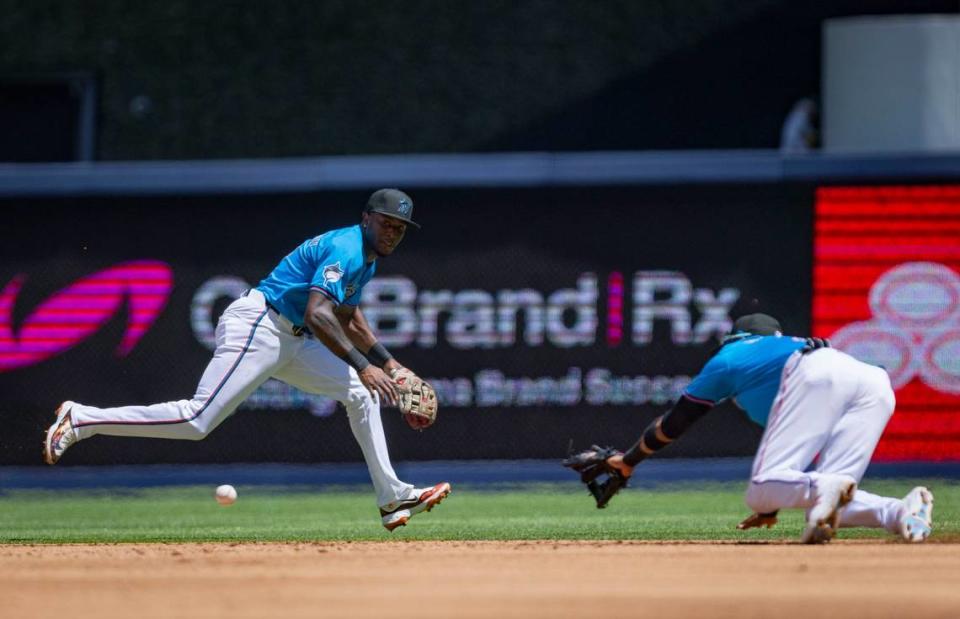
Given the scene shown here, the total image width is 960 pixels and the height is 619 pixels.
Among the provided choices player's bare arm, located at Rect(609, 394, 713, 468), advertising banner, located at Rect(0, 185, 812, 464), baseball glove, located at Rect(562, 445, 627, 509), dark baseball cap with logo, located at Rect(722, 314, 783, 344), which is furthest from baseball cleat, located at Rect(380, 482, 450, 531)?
advertising banner, located at Rect(0, 185, 812, 464)

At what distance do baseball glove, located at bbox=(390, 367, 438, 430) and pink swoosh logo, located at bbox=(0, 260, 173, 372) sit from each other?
17.3 feet

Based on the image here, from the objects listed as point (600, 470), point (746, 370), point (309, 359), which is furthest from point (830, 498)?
point (309, 359)

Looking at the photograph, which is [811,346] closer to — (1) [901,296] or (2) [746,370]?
(2) [746,370]

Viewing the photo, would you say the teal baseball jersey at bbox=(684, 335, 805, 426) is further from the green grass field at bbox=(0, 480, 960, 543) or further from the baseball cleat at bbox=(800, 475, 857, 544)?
the green grass field at bbox=(0, 480, 960, 543)

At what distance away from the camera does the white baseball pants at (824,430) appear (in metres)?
8.09

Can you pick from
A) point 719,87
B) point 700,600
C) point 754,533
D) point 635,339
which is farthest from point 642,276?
point 700,600

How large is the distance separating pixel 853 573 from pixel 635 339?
20.5ft

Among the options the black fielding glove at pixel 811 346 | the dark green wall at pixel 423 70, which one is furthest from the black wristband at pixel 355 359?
the dark green wall at pixel 423 70

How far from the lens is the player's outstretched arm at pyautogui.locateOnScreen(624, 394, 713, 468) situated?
27.9ft

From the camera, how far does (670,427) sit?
28.3 ft

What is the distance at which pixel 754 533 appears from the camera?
31.1 feet

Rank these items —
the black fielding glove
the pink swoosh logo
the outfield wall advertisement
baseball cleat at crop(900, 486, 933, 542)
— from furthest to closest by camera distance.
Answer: the pink swoosh logo → the outfield wall advertisement → the black fielding glove → baseball cleat at crop(900, 486, 933, 542)

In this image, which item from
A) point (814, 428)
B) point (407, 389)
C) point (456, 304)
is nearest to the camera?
point (814, 428)

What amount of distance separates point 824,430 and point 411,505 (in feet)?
8.06
